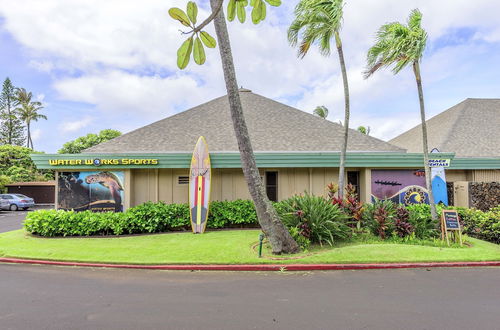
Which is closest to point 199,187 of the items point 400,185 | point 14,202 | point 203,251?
point 203,251

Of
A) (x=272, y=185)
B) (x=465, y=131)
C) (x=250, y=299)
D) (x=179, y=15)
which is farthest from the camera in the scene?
(x=465, y=131)

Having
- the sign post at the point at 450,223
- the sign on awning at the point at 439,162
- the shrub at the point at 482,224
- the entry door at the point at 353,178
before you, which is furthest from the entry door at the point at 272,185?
the shrub at the point at 482,224

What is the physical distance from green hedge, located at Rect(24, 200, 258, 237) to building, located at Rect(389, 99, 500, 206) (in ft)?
34.9

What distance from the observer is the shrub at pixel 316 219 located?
9.35m

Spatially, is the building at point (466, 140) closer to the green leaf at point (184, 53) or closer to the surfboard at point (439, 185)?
the surfboard at point (439, 185)

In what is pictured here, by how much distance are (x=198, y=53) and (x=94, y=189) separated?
42.5ft

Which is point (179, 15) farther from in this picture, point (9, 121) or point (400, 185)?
point (9, 121)

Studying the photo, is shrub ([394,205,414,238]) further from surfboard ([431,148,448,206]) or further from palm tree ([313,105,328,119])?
palm tree ([313,105,328,119])

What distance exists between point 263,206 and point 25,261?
728 centimetres

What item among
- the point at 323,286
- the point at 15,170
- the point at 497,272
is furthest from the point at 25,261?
the point at 15,170

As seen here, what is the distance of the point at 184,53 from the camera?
6.76 ft

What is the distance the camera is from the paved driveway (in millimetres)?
4680

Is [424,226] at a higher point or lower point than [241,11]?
lower

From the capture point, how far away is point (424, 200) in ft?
45.6
